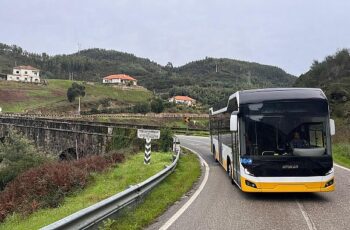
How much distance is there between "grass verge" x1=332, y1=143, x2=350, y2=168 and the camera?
21942mm

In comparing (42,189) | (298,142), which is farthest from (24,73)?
(298,142)

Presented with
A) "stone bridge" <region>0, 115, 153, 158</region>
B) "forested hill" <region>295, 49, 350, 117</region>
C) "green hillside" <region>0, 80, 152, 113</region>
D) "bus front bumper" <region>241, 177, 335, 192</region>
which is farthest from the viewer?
"green hillside" <region>0, 80, 152, 113</region>

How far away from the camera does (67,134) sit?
40.3 m

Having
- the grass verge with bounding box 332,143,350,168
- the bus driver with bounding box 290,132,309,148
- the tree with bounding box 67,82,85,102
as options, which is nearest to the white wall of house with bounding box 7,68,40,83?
A: the tree with bounding box 67,82,85,102

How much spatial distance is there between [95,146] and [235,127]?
25730 millimetres

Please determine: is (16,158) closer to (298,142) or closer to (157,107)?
(298,142)

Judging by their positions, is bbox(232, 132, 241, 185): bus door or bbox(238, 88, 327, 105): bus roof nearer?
bbox(238, 88, 327, 105): bus roof

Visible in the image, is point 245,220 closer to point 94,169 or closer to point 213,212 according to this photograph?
point 213,212

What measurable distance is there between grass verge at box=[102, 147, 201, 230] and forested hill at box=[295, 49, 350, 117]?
130 feet

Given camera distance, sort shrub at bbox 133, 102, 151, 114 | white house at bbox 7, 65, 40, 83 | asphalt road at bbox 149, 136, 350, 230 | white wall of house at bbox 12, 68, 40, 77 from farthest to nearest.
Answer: white wall of house at bbox 12, 68, 40, 77 < white house at bbox 7, 65, 40, 83 < shrub at bbox 133, 102, 151, 114 < asphalt road at bbox 149, 136, 350, 230

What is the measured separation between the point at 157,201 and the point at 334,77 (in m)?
66.9

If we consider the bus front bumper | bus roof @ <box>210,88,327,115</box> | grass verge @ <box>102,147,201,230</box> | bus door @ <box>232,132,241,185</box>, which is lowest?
grass verge @ <box>102,147,201,230</box>

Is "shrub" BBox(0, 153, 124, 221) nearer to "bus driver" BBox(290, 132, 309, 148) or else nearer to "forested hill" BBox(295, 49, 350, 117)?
"bus driver" BBox(290, 132, 309, 148)

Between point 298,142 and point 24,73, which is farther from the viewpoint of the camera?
point 24,73
